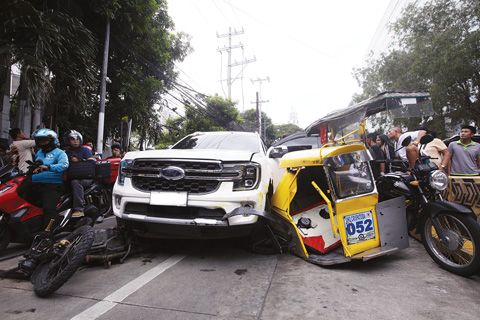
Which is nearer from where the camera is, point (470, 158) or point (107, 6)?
point (470, 158)

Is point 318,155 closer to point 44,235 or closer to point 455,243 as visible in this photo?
point 455,243

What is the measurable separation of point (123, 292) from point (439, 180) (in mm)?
3297

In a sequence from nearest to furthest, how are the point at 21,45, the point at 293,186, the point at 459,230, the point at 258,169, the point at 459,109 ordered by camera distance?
the point at 459,230 < the point at 258,169 < the point at 293,186 < the point at 21,45 < the point at 459,109

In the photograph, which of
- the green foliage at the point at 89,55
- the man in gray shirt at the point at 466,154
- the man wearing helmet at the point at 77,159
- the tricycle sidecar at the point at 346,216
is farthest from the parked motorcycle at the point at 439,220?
the green foliage at the point at 89,55

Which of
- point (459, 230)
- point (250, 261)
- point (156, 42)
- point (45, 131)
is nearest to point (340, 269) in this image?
point (250, 261)

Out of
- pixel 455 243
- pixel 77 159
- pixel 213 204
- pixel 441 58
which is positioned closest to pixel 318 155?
pixel 213 204

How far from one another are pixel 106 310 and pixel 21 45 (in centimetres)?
668

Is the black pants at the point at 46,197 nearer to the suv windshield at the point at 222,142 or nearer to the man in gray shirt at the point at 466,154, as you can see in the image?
the suv windshield at the point at 222,142

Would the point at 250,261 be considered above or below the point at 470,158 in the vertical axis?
below

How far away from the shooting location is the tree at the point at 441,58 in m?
11.5

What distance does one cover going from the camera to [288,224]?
3.57 metres

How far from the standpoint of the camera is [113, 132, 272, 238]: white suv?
3.22m

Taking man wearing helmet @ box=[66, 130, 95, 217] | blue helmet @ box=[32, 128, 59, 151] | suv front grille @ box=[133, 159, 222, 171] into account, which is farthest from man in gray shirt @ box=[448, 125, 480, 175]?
blue helmet @ box=[32, 128, 59, 151]

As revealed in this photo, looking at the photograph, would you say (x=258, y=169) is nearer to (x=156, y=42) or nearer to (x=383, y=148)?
(x=383, y=148)
